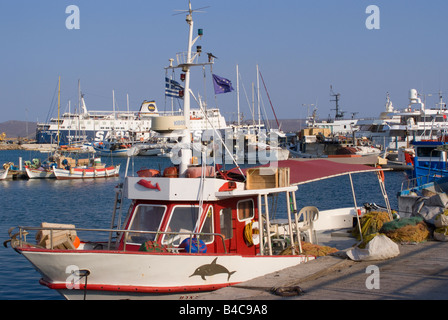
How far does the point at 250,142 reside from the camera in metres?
76.9

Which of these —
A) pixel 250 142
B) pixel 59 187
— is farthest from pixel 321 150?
pixel 59 187

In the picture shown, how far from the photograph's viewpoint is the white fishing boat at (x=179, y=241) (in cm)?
1018

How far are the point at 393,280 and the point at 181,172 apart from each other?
16.2 feet

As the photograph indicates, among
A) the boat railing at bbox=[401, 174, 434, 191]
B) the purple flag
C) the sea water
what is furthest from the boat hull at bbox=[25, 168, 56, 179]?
the purple flag

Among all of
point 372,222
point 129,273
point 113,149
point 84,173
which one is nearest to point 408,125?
point 84,173

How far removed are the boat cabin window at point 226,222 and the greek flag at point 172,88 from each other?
3129 millimetres

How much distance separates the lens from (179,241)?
11492mm

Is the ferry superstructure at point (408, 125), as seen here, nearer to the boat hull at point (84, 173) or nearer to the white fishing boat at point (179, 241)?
the boat hull at point (84, 173)

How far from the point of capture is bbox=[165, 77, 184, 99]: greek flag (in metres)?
13.4

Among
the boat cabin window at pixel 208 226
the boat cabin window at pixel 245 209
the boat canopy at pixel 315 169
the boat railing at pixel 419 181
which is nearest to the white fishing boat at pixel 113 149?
the boat railing at pixel 419 181

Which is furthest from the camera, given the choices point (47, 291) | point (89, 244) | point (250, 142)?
point (250, 142)

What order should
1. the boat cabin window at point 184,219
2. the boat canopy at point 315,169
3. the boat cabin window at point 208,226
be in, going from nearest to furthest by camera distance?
the boat cabin window at point 184,219, the boat cabin window at point 208,226, the boat canopy at point 315,169
